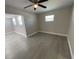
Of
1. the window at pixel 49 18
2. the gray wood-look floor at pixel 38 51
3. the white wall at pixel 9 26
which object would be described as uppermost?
the window at pixel 49 18

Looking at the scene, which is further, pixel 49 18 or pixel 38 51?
pixel 49 18

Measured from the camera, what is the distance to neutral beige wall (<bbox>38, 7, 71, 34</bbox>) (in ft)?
17.1

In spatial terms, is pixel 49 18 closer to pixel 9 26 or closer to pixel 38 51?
pixel 38 51

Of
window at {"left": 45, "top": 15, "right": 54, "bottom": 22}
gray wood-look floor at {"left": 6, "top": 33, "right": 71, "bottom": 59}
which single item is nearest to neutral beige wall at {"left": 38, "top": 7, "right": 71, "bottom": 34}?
window at {"left": 45, "top": 15, "right": 54, "bottom": 22}

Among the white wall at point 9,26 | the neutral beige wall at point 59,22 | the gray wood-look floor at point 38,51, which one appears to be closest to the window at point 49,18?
the neutral beige wall at point 59,22

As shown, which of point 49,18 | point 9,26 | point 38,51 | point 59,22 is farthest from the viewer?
point 9,26

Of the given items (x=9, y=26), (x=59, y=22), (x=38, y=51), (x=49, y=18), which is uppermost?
(x=49, y=18)

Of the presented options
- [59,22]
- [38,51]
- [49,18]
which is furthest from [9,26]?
[38,51]

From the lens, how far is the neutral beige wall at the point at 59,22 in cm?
521

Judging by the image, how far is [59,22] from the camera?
5859 millimetres

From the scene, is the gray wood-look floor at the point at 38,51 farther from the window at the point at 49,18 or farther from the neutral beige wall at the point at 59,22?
the window at the point at 49,18
